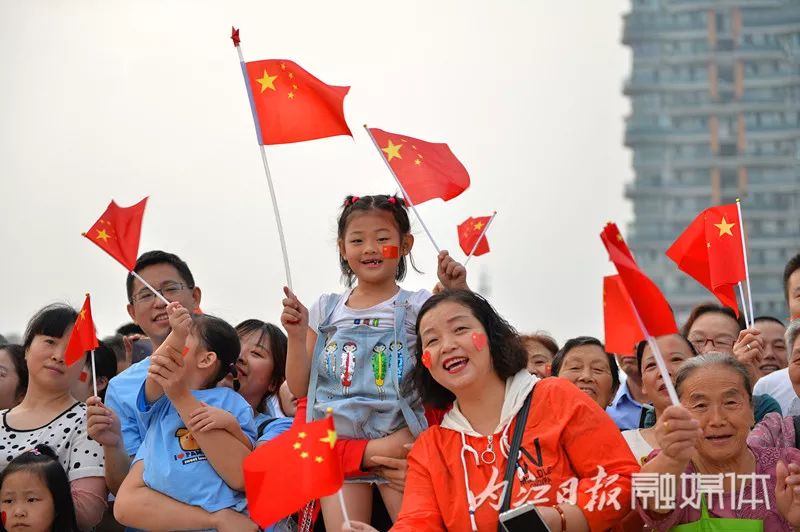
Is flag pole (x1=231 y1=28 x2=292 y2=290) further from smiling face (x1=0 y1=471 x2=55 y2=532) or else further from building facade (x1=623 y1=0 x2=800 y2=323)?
building facade (x1=623 y1=0 x2=800 y2=323)

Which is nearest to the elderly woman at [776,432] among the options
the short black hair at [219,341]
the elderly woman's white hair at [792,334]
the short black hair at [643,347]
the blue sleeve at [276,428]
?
the elderly woman's white hair at [792,334]

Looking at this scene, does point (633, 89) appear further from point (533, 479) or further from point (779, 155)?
point (533, 479)

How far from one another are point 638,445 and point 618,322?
587 mm

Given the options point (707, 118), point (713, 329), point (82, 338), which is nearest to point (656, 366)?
point (713, 329)

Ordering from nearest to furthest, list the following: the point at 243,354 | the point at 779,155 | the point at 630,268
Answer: the point at 630,268, the point at 243,354, the point at 779,155

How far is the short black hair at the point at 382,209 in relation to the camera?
6168 mm

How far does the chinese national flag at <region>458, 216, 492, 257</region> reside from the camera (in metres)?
6.92

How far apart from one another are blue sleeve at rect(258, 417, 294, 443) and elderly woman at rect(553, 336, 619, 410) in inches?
60.7

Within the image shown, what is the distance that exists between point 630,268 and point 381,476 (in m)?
1.60

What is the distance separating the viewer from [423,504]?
502 cm

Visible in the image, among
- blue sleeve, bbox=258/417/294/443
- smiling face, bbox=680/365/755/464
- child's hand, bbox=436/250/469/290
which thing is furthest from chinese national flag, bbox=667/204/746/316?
blue sleeve, bbox=258/417/294/443

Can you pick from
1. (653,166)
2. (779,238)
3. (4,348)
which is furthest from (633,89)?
(4,348)

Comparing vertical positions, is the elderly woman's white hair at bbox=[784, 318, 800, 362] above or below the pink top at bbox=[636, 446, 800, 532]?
above

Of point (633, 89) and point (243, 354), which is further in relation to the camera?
point (633, 89)
